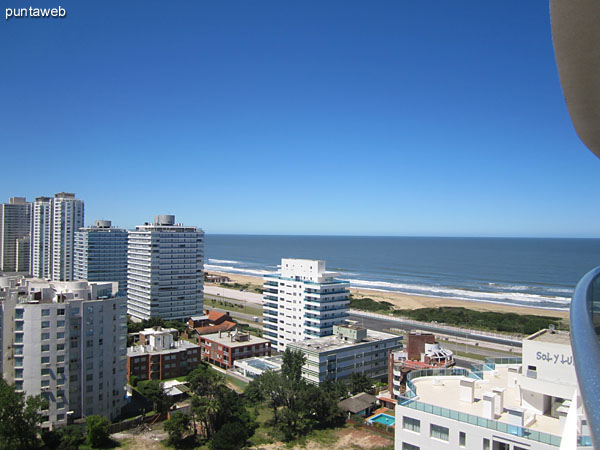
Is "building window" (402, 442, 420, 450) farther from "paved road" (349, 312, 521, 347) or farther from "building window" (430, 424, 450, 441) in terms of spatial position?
"paved road" (349, 312, 521, 347)

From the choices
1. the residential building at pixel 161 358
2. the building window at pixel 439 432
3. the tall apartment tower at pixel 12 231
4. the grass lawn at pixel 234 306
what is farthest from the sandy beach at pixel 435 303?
the tall apartment tower at pixel 12 231

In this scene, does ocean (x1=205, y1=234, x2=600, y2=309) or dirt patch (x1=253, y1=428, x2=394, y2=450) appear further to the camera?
ocean (x1=205, y1=234, x2=600, y2=309)

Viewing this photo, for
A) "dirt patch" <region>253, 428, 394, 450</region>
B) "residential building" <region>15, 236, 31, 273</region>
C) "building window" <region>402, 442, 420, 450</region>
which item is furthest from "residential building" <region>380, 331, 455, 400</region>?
"residential building" <region>15, 236, 31, 273</region>

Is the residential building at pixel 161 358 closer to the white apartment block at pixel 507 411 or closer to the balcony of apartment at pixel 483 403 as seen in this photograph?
the balcony of apartment at pixel 483 403

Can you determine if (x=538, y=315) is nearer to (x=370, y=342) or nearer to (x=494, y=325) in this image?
(x=494, y=325)

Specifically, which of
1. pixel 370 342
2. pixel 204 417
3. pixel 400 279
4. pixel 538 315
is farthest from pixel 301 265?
pixel 400 279

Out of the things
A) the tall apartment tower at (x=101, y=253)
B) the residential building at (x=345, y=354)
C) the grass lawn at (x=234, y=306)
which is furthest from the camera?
the tall apartment tower at (x=101, y=253)
